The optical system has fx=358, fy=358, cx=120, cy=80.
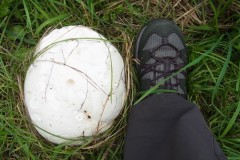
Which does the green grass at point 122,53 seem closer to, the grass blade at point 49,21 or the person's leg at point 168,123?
→ the grass blade at point 49,21

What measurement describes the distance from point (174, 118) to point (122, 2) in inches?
38.9

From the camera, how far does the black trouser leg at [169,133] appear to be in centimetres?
169

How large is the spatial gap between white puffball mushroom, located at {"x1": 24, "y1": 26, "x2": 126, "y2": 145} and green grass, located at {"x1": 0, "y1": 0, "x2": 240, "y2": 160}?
8.2 inches

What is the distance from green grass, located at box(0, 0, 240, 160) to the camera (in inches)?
88.0

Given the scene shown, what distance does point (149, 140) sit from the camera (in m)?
1.86

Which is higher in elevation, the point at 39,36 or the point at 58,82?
the point at 39,36

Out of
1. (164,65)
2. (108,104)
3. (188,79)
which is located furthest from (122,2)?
(108,104)

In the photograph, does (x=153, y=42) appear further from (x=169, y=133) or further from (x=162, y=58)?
(x=169, y=133)

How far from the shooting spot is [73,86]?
1845 millimetres

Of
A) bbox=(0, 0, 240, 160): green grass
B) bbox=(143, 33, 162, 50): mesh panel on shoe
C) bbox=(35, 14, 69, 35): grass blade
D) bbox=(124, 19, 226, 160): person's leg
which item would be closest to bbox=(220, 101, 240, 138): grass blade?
bbox=(0, 0, 240, 160): green grass

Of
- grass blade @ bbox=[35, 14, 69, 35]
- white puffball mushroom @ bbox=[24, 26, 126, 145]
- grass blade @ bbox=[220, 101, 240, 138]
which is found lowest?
grass blade @ bbox=[220, 101, 240, 138]

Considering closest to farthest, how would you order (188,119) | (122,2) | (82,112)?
1. (188,119)
2. (82,112)
3. (122,2)

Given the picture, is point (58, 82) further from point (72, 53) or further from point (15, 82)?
point (15, 82)

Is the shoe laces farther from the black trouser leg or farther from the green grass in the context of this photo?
the black trouser leg
